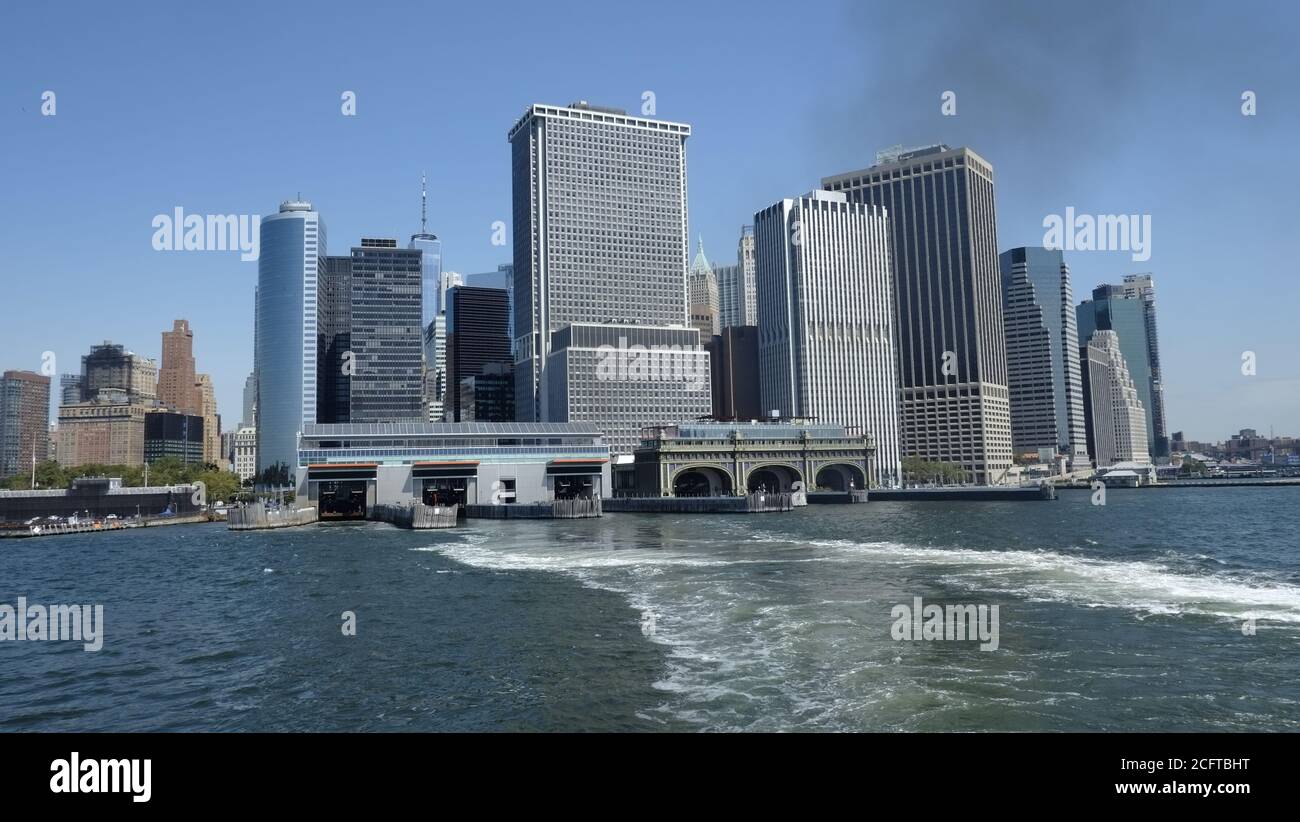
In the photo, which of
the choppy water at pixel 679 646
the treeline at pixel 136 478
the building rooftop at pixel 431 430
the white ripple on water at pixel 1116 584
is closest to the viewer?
the choppy water at pixel 679 646

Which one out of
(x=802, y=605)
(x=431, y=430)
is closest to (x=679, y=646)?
(x=802, y=605)

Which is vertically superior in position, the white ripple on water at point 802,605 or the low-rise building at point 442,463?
the low-rise building at point 442,463

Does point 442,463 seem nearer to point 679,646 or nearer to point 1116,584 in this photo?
point 1116,584

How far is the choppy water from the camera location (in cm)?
2344

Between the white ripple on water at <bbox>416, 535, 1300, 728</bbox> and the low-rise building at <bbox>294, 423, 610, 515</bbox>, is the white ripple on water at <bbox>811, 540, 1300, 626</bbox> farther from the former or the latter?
the low-rise building at <bbox>294, 423, 610, 515</bbox>

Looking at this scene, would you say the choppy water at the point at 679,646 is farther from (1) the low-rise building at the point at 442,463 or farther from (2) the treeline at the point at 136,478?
(2) the treeline at the point at 136,478

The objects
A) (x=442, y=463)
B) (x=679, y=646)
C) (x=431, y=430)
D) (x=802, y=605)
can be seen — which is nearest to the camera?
(x=679, y=646)

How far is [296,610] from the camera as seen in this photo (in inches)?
1752

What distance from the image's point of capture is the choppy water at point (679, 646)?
76.9 feet

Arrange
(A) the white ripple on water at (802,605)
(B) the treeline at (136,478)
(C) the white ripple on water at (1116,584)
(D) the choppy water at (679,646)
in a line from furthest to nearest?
(B) the treeline at (136,478), (C) the white ripple on water at (1116,584), (A) the white ripple on water at (802,605), (D) the choppy water at (679,646)

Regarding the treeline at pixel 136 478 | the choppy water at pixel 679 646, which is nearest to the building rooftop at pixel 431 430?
the treeline at pixel 136 478

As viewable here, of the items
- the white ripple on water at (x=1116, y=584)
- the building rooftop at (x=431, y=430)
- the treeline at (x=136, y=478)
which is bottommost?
the white ripple on water at (x=1116, y=584)

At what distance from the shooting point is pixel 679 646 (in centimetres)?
3175
